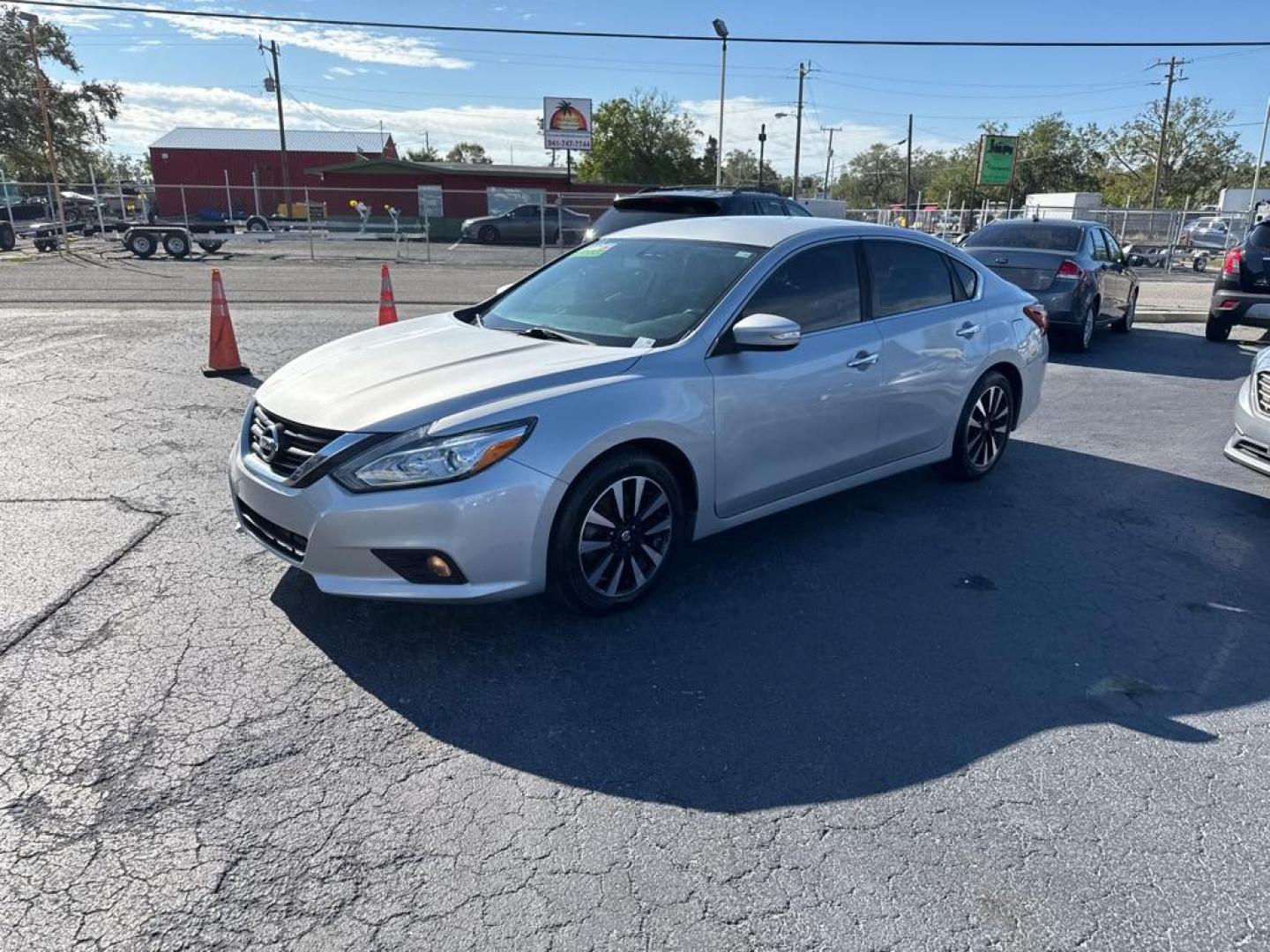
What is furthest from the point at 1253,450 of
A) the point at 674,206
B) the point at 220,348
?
the point at 220,348

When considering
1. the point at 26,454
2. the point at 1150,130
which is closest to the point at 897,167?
the point at 1150,130

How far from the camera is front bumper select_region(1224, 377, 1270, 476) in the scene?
213 inches

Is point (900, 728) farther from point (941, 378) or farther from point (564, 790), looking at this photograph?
point (941, 378)

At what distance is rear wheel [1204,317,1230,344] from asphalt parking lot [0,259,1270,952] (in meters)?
8.27

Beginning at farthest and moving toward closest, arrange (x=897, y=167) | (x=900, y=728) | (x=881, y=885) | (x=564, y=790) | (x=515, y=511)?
1. (x=897, y=167)
2. (x=515, y=511)
3. (x=900, y=728)
4. (x=564, y=790)
5. (x=881, y=885)

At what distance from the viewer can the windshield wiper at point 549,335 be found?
4.23m

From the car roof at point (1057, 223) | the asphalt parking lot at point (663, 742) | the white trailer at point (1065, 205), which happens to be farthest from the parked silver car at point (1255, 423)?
the white trailer at point (1065, 205)

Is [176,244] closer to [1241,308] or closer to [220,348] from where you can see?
[220,348]

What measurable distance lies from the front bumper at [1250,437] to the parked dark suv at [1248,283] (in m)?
6.88

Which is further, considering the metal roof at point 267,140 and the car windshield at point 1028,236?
the metal roof at point 267,140

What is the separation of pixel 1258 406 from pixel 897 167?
117208mm

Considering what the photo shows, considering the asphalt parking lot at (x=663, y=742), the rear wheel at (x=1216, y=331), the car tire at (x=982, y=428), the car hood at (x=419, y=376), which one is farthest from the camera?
the rear wheel at (x=1216, y=331)

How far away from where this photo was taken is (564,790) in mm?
2842

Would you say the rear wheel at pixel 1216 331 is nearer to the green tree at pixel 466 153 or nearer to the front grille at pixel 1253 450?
the front grille at pixel 1253 450
